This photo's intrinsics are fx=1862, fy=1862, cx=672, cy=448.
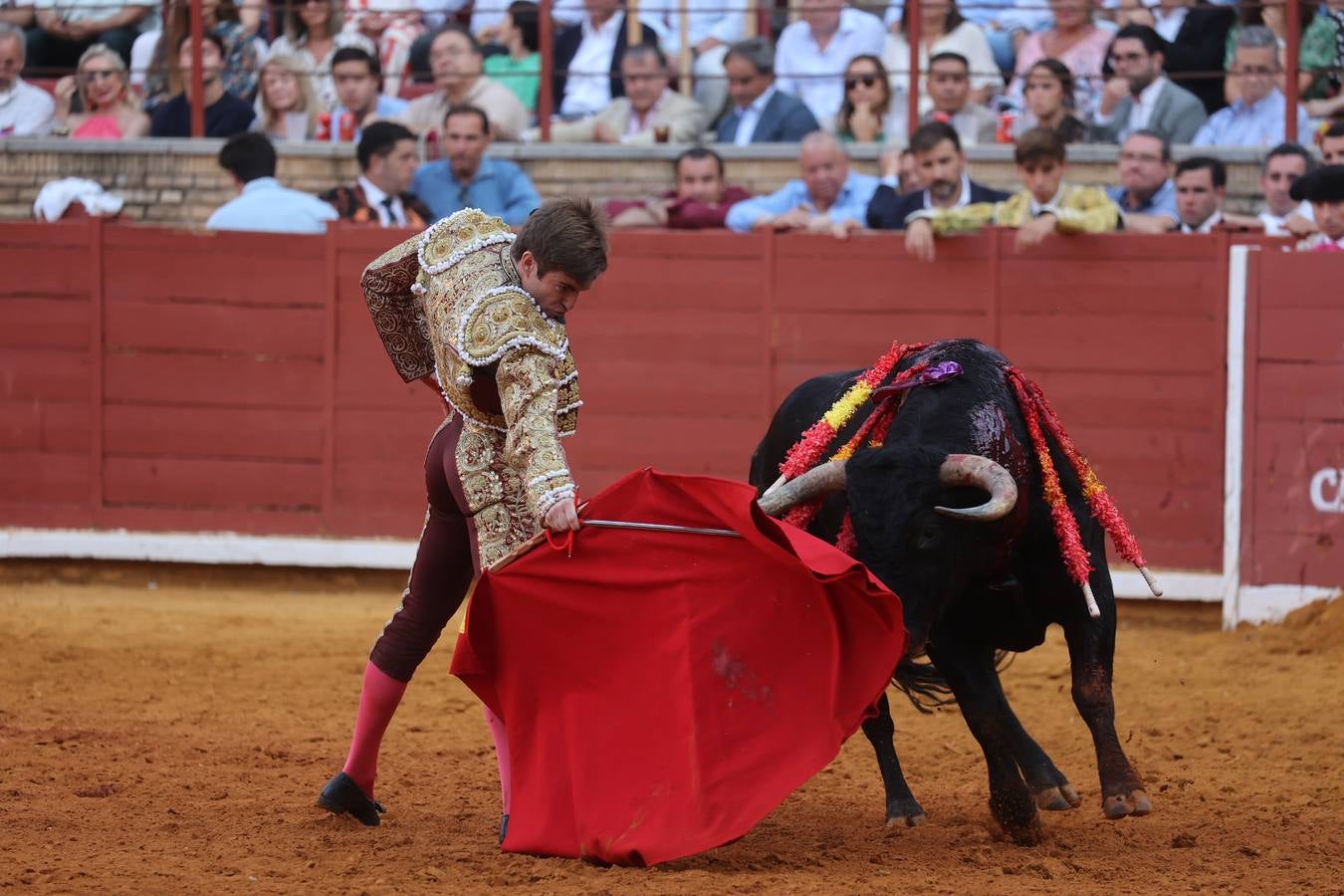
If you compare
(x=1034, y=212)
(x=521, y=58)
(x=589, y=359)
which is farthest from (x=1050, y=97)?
(x=521, y=58)

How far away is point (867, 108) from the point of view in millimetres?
8188

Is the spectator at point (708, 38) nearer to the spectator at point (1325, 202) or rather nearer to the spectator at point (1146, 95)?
the spectator at point (1146, 95)

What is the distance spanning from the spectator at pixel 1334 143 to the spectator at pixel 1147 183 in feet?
1.97

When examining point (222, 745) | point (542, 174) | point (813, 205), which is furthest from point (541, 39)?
point (222, 745)

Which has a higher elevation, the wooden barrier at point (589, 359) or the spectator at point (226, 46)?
the spectator at point (226, 46)

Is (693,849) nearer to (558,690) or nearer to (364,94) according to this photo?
(558,690)

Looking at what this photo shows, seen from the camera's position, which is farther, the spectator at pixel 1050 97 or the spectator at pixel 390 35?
the spectator at pixel 390 35

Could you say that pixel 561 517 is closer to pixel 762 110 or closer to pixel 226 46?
pixel 762 110

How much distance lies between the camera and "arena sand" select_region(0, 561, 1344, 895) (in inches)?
134

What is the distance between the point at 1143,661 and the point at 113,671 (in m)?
3.31

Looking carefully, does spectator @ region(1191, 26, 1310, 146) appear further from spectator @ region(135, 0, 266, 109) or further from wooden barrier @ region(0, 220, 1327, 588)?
spectator @ region(135, 0, 266, 109)

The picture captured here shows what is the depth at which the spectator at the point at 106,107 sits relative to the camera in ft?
30.1

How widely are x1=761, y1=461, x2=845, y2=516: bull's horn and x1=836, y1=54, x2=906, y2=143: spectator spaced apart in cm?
448

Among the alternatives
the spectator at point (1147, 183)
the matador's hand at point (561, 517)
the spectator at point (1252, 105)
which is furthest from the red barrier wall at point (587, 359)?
the matador's hand at point (561, 517)
